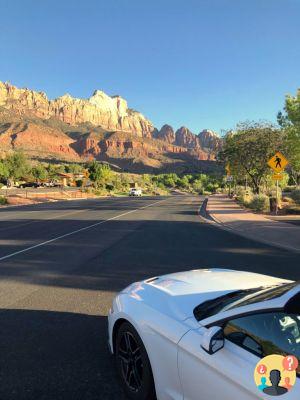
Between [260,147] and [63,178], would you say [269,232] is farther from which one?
[63,178]

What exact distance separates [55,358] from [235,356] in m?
2.41

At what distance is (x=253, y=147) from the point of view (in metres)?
35.4

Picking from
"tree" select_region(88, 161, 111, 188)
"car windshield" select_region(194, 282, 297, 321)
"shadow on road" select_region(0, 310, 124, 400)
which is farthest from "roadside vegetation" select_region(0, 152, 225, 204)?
"car windshield" select_region(194, 282, 297, 321)

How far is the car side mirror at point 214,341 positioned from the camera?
275cm

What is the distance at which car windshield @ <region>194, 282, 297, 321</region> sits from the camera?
2.97 meters

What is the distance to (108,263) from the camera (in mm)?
9695

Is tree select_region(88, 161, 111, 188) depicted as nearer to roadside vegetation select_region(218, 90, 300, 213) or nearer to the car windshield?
roadside vegetation select_region(218, 90, 300, 213)

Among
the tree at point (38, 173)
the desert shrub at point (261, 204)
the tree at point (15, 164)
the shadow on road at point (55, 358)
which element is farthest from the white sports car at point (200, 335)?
the tree at point (38, 173)

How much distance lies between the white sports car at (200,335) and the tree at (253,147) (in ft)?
105

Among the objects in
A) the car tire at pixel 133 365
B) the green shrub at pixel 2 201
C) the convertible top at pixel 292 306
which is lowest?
the green shrub at pixel 2 201

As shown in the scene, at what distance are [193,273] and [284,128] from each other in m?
31.4

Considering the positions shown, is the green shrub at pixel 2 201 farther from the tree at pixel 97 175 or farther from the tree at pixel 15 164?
the tree at pixel 97 175

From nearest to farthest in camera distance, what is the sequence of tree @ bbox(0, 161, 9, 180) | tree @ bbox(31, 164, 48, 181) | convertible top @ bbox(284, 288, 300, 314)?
convertible top @ bbox(284, 288, 300, 314), tree @ bbox(0, 161, 9, 180), tree @ bbox(31, 164, 48, 181)

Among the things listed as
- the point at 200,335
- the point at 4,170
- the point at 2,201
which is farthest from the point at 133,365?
the point at 4,170
